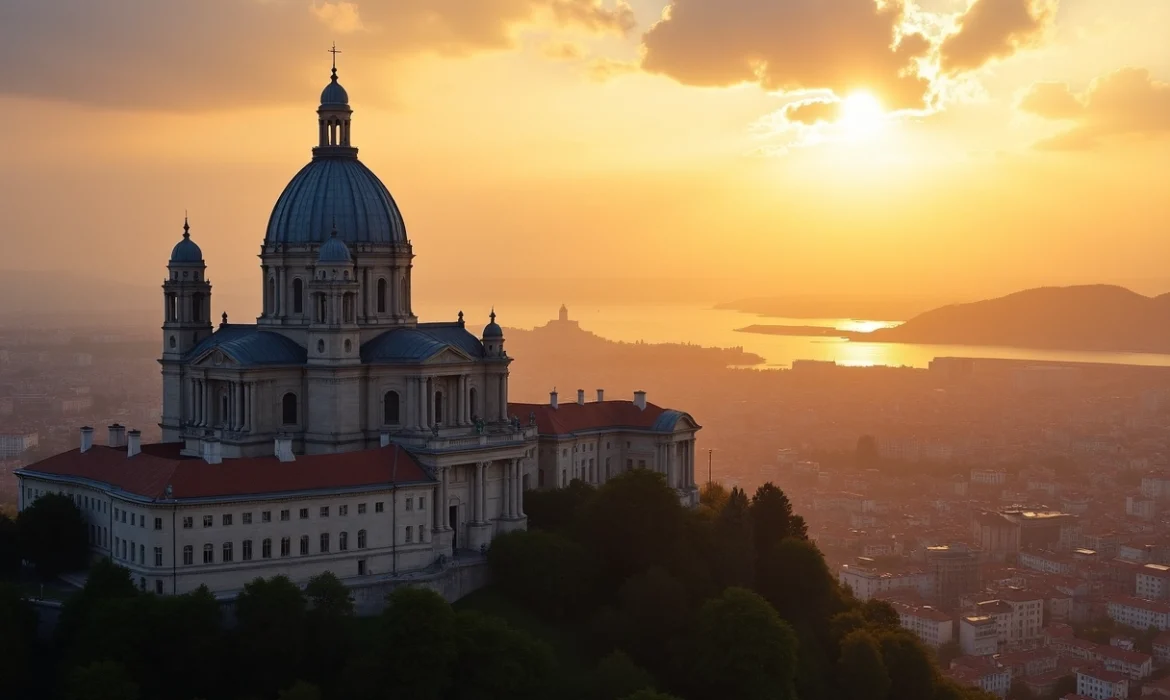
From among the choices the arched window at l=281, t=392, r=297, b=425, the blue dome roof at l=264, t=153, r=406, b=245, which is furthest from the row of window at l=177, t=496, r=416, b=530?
the blue dome roof at l=264, t=153, r=406, b=245

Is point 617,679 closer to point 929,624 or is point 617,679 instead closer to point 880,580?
point 929,624

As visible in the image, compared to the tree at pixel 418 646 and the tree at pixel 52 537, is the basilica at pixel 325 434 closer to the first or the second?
the tree at pixel 52 537

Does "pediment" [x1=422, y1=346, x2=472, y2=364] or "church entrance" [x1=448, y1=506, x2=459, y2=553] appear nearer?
"church entrance" [x1=448, y1=506, x2=459, y2=553]

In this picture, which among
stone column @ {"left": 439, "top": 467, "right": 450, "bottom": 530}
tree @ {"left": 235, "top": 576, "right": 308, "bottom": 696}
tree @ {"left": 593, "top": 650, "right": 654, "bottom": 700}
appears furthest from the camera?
stone column @ {"left": 439, "top": 467, "right": 450, "bottom": 530}

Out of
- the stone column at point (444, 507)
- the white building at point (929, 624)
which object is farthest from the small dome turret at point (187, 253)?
the white building at point (929, 624)

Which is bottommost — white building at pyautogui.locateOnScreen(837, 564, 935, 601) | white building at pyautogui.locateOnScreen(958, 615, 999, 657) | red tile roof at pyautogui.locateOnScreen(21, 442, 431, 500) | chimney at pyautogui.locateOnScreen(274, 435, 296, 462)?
white building at pyautogui.locateOnScreen(958, 615, 999, 657)

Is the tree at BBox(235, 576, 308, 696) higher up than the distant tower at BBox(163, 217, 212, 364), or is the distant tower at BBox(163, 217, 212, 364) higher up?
the distant tower at BBox(163, 217, 212, 364)

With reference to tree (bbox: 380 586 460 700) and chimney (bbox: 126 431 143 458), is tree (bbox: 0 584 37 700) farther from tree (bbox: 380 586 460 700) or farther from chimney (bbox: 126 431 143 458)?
tree (bbox: 380 586 460 700)
